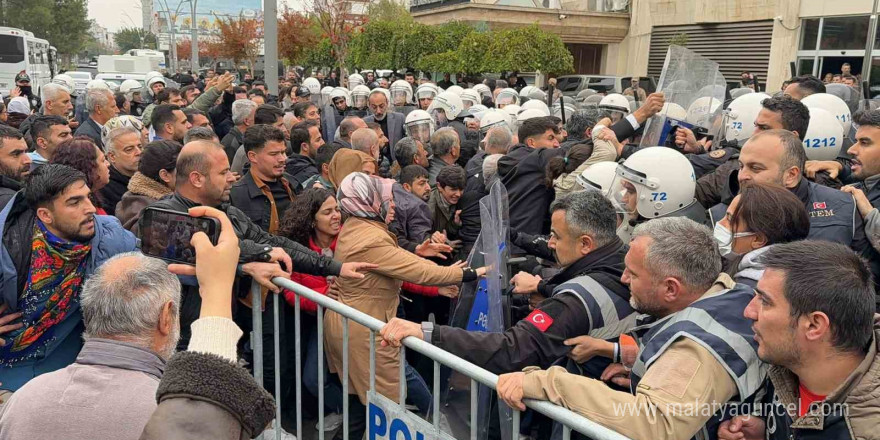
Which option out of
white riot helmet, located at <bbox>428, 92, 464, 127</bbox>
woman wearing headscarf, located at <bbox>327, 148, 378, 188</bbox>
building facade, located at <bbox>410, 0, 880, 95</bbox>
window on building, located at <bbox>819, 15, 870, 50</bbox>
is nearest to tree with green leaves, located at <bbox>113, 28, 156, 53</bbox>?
building facade, located at <bbox>410, 0, 880, 95</bbox>

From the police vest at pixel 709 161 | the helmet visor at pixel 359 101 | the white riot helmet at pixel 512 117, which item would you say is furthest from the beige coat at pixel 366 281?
the helmet visor at pixel 359 101

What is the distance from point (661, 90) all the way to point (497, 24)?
103 feet

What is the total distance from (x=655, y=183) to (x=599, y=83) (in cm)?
2214

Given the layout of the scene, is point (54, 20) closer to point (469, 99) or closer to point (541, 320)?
point (469, 99)

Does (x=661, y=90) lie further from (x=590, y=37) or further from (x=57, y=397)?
(x=590, y=37)

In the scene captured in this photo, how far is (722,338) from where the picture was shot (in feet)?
7.16

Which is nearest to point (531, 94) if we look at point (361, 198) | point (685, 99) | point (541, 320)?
point (685, 99)

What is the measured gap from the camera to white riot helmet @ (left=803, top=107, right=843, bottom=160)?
477cm

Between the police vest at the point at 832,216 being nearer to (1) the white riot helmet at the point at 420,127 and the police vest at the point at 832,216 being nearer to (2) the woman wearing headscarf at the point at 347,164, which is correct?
(2) the woman wearing headscarf at the point at 347,164

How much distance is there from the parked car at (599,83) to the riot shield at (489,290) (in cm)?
2013

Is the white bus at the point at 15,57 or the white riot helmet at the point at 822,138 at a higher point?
the white bus at the point at 15,57

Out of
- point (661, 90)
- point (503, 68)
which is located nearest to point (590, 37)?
point (503, 68)

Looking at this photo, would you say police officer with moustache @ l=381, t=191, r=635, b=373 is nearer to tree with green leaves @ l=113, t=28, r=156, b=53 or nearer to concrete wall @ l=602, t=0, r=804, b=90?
concrete wall @ l=602, t=0, r=804, b=90

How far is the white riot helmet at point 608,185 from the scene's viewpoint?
13.6 ft
